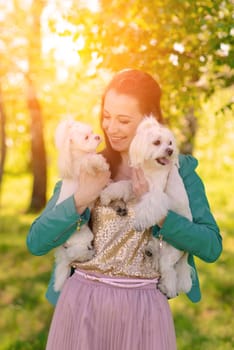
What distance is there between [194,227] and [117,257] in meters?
0.37

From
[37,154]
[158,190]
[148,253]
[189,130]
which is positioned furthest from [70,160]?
[37,154]

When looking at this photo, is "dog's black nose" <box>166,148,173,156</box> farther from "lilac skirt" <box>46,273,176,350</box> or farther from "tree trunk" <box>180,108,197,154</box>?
"tree trunk" <box>180,108,197,154</box>

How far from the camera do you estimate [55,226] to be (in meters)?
2.78

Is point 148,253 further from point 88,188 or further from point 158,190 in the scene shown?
point 88,188

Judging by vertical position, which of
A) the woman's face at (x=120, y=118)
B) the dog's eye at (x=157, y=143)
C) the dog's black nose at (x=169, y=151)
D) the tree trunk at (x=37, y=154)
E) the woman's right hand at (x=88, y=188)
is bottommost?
the tree trunk at (x=37, y=154)

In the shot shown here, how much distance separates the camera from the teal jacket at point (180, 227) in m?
2.71

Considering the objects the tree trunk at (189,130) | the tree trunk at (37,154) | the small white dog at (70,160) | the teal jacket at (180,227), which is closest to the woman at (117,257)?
the teal jacket at (180,227)

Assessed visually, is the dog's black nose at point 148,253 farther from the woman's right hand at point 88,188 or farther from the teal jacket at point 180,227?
Answer: the woman's right hand at point 88,188

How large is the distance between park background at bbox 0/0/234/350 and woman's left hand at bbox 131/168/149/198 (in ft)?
2.15

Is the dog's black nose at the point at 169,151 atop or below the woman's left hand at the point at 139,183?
atop

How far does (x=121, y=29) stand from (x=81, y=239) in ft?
7.90

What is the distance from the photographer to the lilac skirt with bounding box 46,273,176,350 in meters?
2.74

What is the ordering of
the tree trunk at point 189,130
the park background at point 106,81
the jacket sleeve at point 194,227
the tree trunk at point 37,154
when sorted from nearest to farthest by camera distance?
the jacket sleeve at point 194,227, the park background at point 106,81, the tree trunk at point 189,130, the tree trunk at point 37,154

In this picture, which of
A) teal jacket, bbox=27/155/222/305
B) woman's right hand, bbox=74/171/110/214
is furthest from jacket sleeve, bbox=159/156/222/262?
woman's right hand, bbox=74/171/110/214
